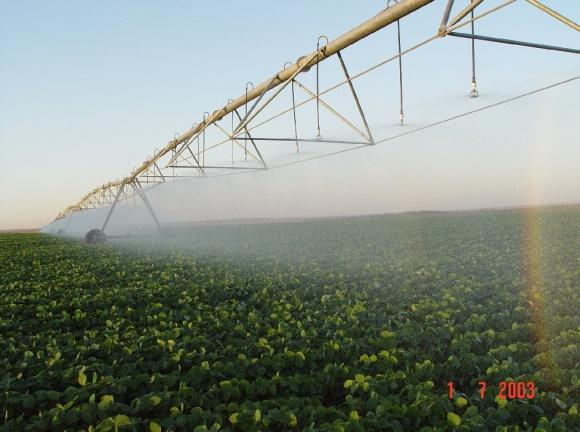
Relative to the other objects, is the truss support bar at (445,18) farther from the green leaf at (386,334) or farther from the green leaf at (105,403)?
the green leaf at (105,403)

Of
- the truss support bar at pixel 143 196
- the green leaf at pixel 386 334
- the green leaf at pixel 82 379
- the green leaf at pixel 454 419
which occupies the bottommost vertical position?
the green leaf at pixel 454 419

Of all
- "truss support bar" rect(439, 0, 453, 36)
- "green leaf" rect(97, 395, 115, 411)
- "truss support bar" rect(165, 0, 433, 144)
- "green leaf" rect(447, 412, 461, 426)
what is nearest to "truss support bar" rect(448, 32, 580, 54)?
"truss support bar" rect(439, 0, 453, 36)

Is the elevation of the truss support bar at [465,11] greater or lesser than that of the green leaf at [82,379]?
greater

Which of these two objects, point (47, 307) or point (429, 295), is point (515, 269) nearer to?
point (429, 295)

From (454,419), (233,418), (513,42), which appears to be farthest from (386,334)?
(513,42)

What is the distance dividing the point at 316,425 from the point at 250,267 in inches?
359

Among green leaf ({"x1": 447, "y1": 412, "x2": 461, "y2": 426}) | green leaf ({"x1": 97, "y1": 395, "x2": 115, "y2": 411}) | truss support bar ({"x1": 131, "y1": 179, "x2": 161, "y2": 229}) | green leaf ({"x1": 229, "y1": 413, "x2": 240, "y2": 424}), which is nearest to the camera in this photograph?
green leaf ({"x1": 447, "y1": 412, "x2": 461, "y2": 426})

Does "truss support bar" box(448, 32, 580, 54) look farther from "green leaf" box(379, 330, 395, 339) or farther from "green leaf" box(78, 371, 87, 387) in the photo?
"green leaf" box(78, 371, 87, 387)

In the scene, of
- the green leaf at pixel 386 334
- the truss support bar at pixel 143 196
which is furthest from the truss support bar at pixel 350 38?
the truss support bar at pixel 143 196

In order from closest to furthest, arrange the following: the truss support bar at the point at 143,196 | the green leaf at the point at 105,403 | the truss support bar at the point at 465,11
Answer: the green leaf at the point at 105,403
the truss support bar at the point at 465,11
the truss support bar at the point at 143,196

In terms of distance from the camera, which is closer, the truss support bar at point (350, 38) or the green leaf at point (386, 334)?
the green leaf at point (386, 334)

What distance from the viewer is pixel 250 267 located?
12.5 m
